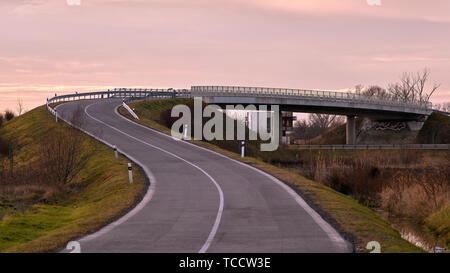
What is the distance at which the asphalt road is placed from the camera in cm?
1122

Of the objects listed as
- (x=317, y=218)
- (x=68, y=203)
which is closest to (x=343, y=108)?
(x=68, y=203)

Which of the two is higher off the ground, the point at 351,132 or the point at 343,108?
the point at 343,108

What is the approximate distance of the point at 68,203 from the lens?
22.2 meters

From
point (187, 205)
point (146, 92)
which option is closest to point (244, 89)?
point (146, 92)

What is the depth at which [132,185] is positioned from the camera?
21734mm

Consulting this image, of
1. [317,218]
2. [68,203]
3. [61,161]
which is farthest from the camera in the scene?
[61,161]

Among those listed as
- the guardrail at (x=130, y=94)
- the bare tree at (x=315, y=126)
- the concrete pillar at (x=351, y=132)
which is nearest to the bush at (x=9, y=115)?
the guardrail at (x=130, y=94)

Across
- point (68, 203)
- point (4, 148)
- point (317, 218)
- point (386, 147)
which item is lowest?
point (386, 147)

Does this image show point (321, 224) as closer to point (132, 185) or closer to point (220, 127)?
point (132, 185)

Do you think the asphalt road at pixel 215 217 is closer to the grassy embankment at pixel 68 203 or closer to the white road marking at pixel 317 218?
the white road marking at pixel 317 218

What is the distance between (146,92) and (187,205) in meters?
73.7

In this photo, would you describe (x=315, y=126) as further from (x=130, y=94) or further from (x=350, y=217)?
(x=350, y=217)

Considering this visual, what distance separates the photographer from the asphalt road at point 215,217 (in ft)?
36.8

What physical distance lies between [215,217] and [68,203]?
9736 millimetres
